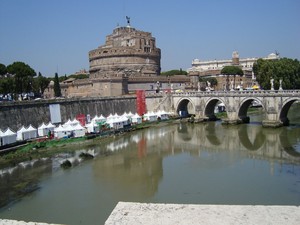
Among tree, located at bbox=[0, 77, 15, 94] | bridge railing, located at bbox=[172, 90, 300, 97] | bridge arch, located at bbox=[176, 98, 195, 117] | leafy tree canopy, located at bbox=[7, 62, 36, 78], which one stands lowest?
bridge arch, located at bbox=[176, 98, 195, 117]

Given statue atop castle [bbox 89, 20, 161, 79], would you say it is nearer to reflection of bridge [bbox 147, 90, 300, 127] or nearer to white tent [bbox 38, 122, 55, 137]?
reflection of bridge [bbox 147, 90, 300, 127]

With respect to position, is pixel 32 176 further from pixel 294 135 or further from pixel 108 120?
pixel 294 135

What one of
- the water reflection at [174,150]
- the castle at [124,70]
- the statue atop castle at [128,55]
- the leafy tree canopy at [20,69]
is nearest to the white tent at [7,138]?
the water reflection at [174,150]

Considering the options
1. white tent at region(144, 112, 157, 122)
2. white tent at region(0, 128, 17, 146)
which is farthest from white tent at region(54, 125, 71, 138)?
white tent at region(144, 112, 157, 122)

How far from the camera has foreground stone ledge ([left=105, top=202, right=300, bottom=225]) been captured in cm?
777

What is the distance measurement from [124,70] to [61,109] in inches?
839

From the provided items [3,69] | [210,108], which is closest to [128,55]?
Result: [210,108]

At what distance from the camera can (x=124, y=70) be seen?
50281 millimetres

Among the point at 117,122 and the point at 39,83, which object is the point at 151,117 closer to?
the point at 117,122

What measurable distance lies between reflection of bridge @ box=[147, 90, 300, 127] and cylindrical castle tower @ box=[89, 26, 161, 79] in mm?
10284

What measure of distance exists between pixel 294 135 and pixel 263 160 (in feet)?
27.0

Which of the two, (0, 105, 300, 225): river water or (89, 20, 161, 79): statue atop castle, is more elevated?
(89, 20, 161, 79): statue atop castle

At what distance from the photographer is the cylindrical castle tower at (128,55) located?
51.4 metres

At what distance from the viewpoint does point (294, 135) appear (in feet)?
86.0
